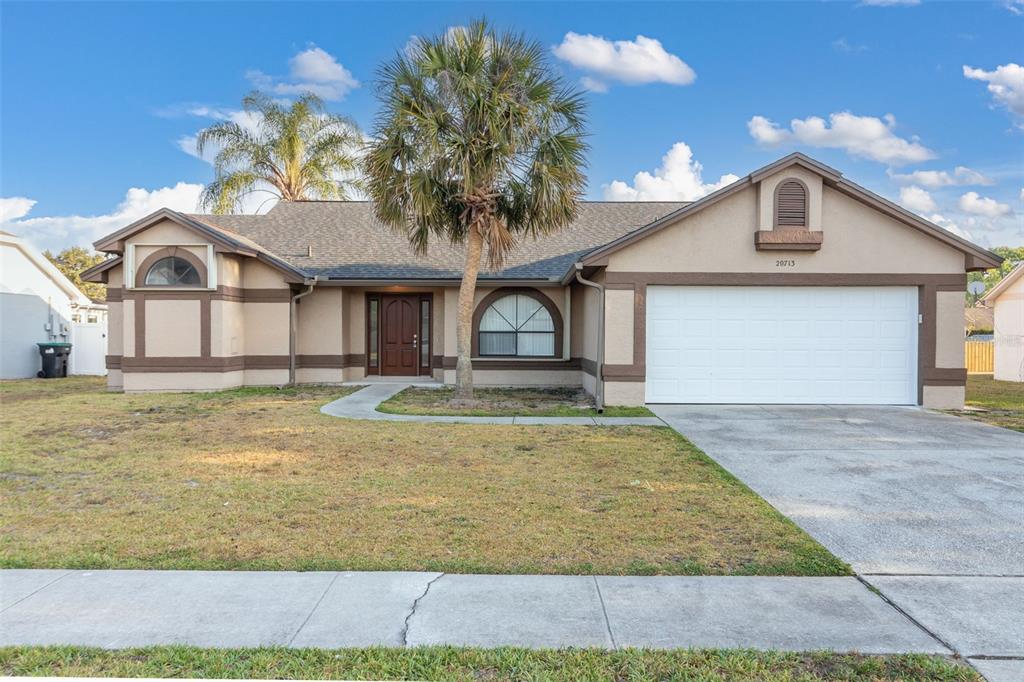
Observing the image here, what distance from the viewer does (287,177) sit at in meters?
28.5

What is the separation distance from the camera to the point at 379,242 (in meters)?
19.0

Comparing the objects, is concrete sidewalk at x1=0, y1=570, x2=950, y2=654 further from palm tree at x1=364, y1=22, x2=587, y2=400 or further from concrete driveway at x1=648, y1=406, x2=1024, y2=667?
palm tree at x1=364, y1=22, x2=587, y2=400

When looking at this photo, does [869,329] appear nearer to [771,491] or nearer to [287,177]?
[771,491]

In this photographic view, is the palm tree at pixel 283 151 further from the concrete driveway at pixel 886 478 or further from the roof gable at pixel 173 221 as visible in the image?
the concrete driveway at pixel 886 478

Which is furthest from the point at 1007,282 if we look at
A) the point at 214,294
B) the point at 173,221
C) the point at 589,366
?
the point at 173,221

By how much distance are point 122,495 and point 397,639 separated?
14.8ft

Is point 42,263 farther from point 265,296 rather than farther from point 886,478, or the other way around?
point 886,478

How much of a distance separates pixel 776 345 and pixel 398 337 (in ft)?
34.1

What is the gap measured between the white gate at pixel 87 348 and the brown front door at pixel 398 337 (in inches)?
491

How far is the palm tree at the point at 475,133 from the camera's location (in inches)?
479

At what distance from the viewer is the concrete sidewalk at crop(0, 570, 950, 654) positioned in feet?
11.5

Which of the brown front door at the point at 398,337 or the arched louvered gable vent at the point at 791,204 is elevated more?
the arched louvered gable vent at the point at 791,204

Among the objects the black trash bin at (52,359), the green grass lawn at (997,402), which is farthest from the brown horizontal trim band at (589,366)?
the black trash bin at (52,359)

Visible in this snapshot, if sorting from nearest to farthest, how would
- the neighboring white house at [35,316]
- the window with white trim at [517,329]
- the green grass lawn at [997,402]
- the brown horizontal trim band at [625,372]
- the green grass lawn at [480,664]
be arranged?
the green grass lawn at [480,664], the green grass lawn at [997,402], the brown horizontal trim band at [625,372], the window with white trim at [517,329], the neighboring white house at [35,316]
